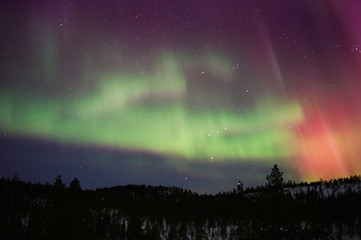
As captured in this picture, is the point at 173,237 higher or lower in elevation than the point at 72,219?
lower

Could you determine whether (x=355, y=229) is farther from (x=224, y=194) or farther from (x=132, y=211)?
(x=224, y=194)

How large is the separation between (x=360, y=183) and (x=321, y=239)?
63.1ft

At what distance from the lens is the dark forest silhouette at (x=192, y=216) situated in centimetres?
4831

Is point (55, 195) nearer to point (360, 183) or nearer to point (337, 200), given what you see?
point (337, 200)

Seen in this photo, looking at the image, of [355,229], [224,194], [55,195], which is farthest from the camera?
[224,194]

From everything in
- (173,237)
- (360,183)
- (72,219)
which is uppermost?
(360,183)

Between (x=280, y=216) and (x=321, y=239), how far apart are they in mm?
12962

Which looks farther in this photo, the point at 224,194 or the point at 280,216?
the point at 224,194

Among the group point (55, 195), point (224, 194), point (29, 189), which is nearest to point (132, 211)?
point (55, 195)

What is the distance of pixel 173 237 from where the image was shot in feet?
194

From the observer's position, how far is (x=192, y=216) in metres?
72.4

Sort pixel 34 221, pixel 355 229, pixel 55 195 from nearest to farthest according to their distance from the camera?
pixel 355 229, pixel 34 221, pixel 55 195

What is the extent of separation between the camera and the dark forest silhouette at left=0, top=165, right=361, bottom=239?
159 feet

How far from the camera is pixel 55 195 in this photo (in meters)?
68.2
